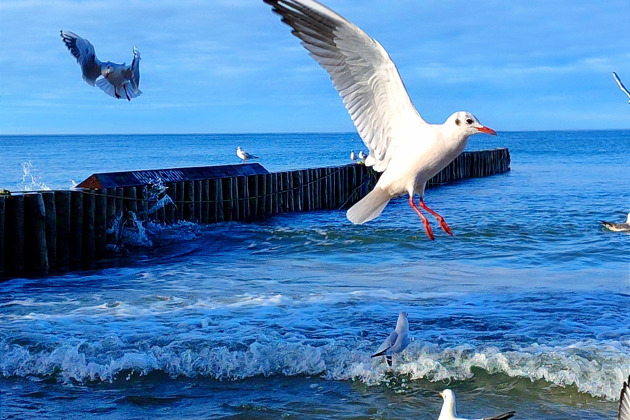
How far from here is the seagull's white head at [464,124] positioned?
5207 mm

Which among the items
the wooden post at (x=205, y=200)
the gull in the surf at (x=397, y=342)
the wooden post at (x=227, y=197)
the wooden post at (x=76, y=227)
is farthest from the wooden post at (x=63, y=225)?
the gull in the surf at (x=397, y=342)

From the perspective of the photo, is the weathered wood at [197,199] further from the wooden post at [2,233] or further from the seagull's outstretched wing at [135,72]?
the seagull's outstretched wing at [135,72]

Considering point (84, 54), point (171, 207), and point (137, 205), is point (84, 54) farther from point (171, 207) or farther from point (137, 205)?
point (171, 207)

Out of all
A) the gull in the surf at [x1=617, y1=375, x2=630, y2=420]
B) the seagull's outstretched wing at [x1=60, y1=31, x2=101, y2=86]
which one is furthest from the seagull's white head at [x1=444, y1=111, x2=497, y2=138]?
the seagull's outstretched wing at [x1=60, y1=31, x2=101, y2=86]

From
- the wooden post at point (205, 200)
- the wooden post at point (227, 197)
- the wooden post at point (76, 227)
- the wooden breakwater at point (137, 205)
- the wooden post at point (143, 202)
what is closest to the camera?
the wooden breakwater at point (137, 205)

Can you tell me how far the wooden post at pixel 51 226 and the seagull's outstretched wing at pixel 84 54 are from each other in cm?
362

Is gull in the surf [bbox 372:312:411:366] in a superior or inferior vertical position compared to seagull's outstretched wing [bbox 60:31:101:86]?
inferior

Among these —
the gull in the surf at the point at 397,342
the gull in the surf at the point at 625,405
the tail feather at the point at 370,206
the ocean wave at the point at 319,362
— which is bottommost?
the ocean wave at the point at 319,362

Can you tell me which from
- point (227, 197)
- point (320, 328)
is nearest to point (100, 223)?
point (227, 197)

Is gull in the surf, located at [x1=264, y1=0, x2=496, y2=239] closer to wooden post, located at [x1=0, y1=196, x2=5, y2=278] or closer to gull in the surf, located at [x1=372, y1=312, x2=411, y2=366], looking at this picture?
gull in the surf, located at [x1=372, y1=312, x2=411, y2=366]

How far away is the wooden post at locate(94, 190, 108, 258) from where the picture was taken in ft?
48.5

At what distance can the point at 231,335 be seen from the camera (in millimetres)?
9344

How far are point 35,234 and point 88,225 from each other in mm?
1298

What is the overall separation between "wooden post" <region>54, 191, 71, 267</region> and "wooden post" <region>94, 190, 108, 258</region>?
0.80m
